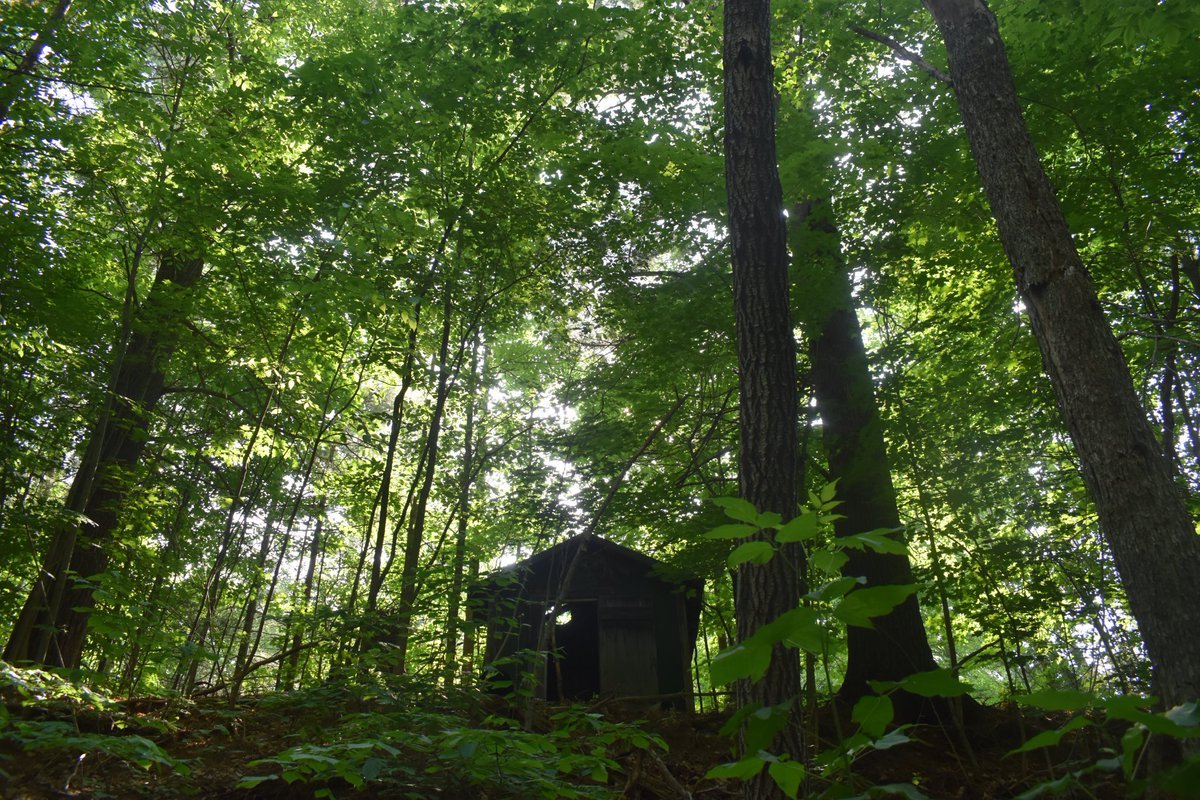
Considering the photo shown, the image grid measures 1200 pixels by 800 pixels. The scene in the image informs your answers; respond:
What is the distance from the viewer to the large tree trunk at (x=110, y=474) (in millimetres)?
6453

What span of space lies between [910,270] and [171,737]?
8.98 metres

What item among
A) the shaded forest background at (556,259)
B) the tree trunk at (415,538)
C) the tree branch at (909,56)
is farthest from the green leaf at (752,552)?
the tree branch at (909,56)

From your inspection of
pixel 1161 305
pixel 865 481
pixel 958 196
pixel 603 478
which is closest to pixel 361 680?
pixel 603 478

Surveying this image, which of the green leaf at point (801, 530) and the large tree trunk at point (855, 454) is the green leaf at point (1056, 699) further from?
the large tree trunk at point (855, 454)

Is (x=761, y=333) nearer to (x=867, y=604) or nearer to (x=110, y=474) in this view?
(x=867, y=604)

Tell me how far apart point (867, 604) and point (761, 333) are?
2767 millimetres

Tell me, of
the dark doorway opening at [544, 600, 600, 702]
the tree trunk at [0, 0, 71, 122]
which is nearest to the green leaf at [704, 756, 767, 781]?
the tree trunk at [0, 0, 71, 122]

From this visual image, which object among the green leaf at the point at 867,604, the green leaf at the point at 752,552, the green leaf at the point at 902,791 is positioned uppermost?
the green leaf at the point at 752,552

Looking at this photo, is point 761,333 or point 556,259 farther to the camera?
point 556,259

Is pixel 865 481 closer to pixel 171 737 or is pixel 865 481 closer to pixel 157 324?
pixel 171 737

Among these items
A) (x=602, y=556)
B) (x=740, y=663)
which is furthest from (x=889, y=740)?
(x=602, y=556)

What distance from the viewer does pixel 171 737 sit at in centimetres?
521

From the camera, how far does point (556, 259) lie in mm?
8445

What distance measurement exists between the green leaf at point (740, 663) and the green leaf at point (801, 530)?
24 cm
